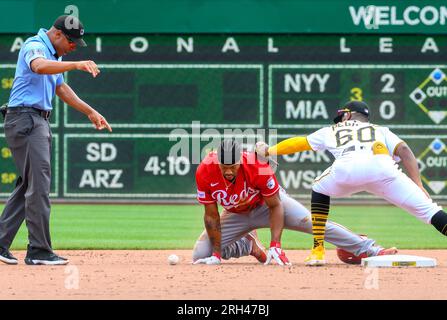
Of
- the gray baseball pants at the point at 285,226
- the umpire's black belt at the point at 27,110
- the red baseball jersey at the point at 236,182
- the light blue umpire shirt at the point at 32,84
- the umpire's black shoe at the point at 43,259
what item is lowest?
the umpire's black shoe at the point at 43,259

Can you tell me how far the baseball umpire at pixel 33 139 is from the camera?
7.59 meters

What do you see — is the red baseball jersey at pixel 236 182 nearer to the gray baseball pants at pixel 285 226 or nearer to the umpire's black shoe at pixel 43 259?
the gray baseball pants at pixel 285 226

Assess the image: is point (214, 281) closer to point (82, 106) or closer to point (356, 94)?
point (82, 106)

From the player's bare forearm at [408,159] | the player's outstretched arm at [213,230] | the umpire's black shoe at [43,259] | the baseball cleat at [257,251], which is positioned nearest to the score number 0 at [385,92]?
the baseball cleat at [257,251]

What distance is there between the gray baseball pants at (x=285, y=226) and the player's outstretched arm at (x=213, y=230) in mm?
173

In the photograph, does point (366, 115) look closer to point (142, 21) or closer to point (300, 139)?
point (300, 139)

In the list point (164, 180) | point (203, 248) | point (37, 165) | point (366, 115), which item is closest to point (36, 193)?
point (37, 165)

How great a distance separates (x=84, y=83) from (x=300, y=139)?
336 inches

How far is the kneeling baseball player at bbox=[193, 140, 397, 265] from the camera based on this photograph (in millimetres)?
7844

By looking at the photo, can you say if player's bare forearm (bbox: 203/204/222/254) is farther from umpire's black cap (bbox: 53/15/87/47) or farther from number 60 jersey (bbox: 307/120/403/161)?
umpire's black cap (bbox: 53/15/87/47)

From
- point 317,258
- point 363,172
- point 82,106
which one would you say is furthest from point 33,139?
point 363,172

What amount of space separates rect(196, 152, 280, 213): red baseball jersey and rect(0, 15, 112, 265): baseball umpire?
0.95 meters

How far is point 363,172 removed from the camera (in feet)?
25.5

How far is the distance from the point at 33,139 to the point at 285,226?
224 centimetres
